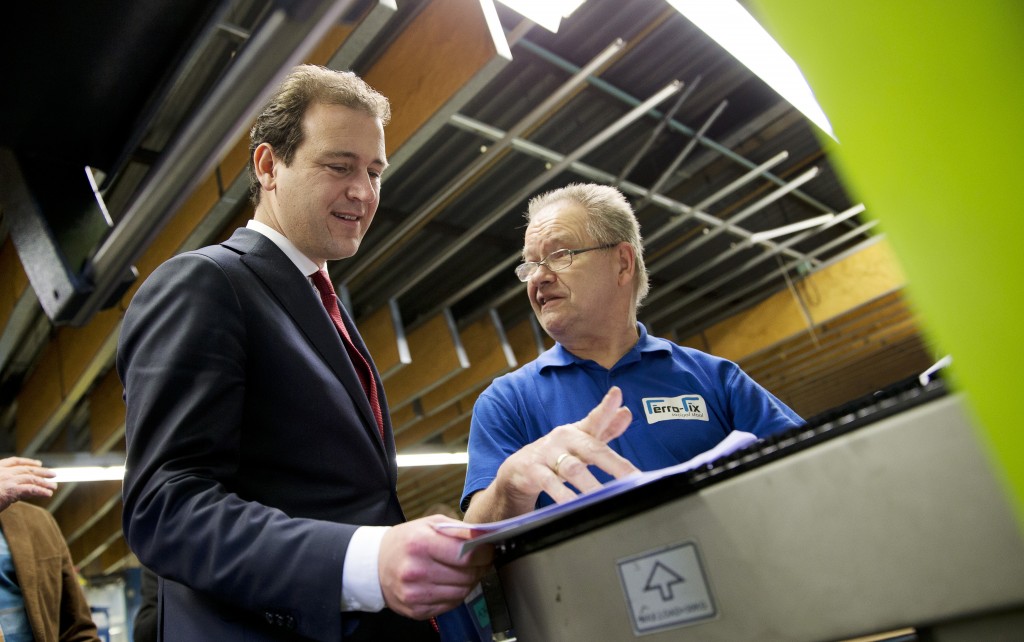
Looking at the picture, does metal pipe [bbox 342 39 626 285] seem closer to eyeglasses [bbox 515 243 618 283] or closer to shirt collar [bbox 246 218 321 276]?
eyeglasses [bbox 515 243 618 283]

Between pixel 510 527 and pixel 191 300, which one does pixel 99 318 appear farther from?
pixel 510 527

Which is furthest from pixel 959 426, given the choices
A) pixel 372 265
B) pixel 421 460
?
pixel 421 460

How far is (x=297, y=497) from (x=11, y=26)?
32.4 inches

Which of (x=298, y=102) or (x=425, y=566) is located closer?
(x=425, y=566)

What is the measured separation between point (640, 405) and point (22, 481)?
6.81ft

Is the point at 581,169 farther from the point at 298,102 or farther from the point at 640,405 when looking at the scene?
the point at 298,102

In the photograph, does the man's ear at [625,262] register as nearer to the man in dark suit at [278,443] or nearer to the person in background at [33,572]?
the man in dark suit at [278,443]

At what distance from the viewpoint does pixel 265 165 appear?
156cm

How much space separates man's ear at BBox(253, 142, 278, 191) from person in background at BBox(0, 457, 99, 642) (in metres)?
1.53

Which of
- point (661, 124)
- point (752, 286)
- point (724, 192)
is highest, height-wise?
point (661, 124)

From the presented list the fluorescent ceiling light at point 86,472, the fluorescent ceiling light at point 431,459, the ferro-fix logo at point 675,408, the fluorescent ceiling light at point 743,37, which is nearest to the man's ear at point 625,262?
the ferro-fix logo at point 675,408

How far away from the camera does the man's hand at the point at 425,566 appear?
0.88 m

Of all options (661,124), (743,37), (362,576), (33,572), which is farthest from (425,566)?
(661,124)

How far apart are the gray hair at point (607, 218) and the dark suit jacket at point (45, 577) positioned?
216 centimetres
